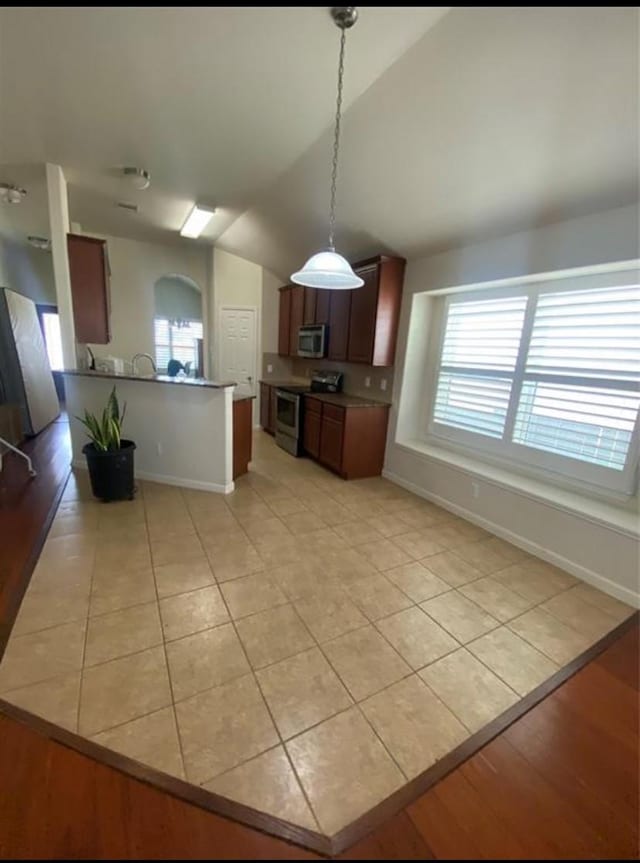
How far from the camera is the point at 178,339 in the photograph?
836 centimetres

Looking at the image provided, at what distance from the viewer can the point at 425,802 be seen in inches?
47.7

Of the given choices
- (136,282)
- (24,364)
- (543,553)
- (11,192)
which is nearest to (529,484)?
(543,553)

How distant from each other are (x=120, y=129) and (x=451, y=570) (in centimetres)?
409

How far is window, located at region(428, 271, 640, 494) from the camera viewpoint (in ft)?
8.13

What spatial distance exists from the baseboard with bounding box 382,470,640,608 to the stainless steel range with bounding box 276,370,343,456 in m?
1.75

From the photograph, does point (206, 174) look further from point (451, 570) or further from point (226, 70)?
point (451, 570)

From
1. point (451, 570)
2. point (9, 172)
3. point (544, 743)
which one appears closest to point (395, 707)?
point (544, 743)

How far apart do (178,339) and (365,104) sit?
23.2ft

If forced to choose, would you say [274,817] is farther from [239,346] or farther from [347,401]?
[239,346]

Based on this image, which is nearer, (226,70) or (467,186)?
(226,70)

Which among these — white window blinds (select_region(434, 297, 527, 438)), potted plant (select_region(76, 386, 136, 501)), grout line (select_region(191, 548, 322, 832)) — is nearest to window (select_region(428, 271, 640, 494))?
white window blinds (select_region(434, 297, 527, 438))

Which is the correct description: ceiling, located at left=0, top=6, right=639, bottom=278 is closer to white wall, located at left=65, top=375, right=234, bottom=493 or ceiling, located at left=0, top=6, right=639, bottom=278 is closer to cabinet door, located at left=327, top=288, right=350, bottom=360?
cabinet door, located at left=327, top=288, right=350, bottom=360

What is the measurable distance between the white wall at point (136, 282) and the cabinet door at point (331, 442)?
3.74m

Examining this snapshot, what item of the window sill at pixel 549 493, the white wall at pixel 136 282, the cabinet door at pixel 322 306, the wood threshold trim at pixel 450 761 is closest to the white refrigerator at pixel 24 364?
the white wall at pixel 136 282
